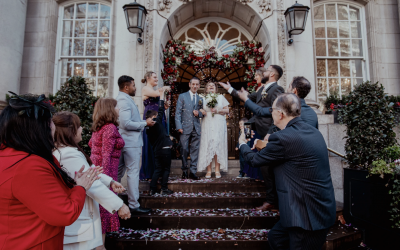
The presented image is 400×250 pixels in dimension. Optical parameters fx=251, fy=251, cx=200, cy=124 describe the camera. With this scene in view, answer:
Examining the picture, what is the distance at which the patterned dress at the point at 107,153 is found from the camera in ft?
10.6

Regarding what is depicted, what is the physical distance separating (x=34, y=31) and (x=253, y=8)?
6.65 meters

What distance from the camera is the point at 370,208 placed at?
3.84 m

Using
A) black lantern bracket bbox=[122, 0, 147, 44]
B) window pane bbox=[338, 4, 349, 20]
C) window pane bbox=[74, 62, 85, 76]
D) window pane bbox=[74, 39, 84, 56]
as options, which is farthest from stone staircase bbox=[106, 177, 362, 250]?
window pane bbox=[338, 4, 349, 20]

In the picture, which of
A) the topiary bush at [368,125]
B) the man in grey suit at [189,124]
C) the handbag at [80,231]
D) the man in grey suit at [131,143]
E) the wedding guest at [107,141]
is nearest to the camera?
the handbag at [80,231]

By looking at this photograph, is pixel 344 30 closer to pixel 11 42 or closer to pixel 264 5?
pixel 264 5

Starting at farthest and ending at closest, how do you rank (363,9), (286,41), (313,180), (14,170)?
(363,9), (286,41), (313,180), (14,170)

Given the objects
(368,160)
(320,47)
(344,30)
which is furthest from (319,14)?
(368,160)

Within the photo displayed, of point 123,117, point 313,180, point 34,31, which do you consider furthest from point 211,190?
point 34,31

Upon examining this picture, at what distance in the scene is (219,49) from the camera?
8266 millimetres

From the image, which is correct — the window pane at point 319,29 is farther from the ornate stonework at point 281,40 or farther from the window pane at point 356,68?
the ornate stonework at point 281,40

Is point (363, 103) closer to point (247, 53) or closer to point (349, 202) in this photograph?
point (349, 202)

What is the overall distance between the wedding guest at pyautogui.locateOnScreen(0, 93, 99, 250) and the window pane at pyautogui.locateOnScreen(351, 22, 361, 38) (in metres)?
9.34

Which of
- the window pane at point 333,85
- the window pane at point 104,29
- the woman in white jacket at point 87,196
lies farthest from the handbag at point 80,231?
the window pane at point 333,85

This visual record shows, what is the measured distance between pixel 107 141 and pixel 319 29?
7.77 metres
